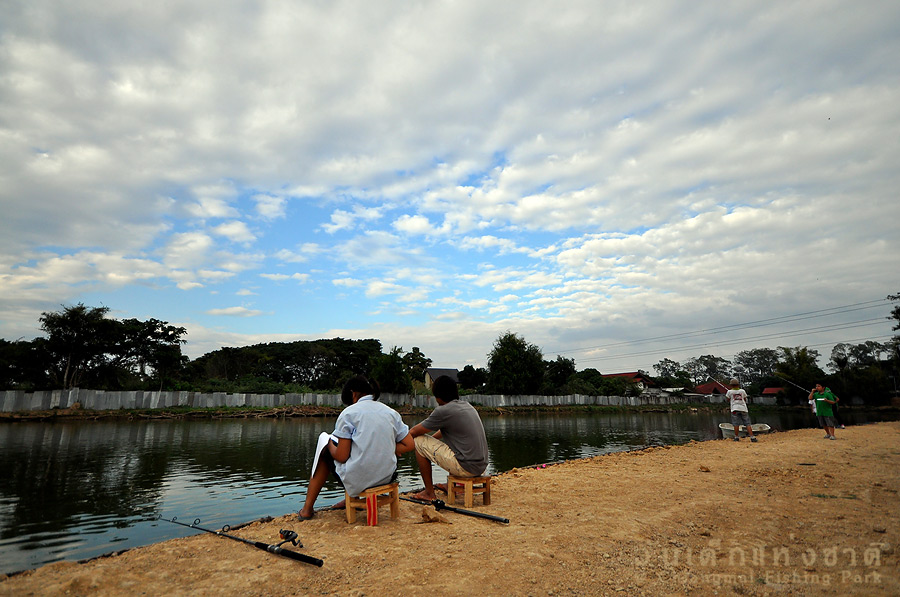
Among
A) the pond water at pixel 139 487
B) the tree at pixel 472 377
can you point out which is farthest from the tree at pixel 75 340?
the tree at pixel 472 377

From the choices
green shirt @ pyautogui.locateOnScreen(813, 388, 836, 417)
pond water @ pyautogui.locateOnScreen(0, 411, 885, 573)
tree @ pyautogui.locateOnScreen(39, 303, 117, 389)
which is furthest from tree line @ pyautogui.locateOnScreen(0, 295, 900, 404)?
pond water @ pyautogui.locateOnScreen(0, 411, 885, 573)

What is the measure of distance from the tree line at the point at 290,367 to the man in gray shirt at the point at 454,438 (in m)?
23.1

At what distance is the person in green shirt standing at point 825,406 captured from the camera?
12.5 m

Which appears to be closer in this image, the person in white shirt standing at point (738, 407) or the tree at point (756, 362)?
the person in white shirt standing at point (738, 407)

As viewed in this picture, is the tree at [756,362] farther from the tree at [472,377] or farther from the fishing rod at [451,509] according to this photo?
the fishing rod at [451,509]

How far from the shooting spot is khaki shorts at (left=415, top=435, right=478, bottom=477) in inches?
190

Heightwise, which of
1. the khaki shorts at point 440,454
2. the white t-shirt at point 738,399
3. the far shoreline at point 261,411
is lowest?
the far shoreline at point 261,411

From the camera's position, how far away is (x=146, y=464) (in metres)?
10.3

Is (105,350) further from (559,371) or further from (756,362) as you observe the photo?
(756,362)

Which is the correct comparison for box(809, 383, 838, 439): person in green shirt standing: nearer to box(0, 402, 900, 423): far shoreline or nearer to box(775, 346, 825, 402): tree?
box(0, 402, 900, 423): far shoreline

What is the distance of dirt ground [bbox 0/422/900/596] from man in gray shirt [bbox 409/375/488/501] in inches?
19.5

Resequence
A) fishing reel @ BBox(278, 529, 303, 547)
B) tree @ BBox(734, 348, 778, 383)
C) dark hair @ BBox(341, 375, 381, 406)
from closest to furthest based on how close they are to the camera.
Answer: fishing reel @ BBox(278, 529, 303, 547) < dark hair @ BBox(341, 375, 381, 406) < tree @ BBox(734, 348, 778, 383)

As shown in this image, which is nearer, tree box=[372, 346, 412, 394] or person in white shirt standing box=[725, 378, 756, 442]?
person in white shirt standing box=[725, 378, 756, 442]

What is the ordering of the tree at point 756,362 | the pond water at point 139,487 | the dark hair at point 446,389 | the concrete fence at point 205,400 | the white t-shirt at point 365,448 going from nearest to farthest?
the white t-shirt at point 365,448 → the pond water at point 139,487 → the dark hair at point 446,389 → the concrete fence at point 205,400 → the tree at point 756,362
